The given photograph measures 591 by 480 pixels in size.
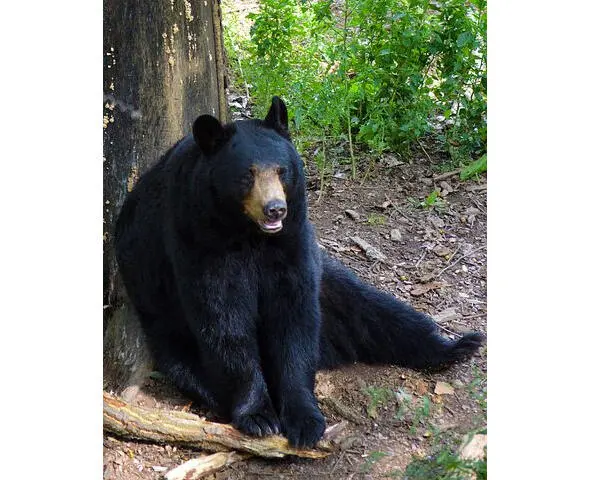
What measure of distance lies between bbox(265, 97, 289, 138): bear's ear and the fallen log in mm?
1640

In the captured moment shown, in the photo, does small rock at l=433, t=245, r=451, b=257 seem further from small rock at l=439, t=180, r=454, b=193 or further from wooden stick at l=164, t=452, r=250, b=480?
wooden stick at l=164, t=452, r=250, b=480

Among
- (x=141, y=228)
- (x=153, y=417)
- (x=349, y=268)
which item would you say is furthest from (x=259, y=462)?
(x=349, y=268)

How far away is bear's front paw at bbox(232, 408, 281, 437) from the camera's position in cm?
450

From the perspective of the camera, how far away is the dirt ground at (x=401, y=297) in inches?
176

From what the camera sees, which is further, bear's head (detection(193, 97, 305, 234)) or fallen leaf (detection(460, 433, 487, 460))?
bear's head (detection(193, 97, 305, 234))

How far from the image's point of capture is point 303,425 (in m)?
4.52

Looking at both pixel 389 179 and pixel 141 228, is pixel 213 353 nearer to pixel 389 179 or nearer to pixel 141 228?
pixel 141 228

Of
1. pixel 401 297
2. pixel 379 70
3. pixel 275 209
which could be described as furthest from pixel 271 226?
pixel 379 70

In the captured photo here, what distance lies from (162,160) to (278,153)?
38.7 inches

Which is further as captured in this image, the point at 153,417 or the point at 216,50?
the point at 216,50

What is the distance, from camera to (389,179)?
7.40 metres

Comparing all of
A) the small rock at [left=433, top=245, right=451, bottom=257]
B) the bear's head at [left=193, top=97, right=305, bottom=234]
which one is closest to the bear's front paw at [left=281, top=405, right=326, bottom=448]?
the bear's head at [left=193, top=97, right=305, bottom=234]

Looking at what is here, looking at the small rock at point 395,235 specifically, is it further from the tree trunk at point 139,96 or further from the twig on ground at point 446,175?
the tree trunk at point 139,96

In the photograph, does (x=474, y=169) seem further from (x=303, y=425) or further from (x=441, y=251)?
(x=303, y=425)
